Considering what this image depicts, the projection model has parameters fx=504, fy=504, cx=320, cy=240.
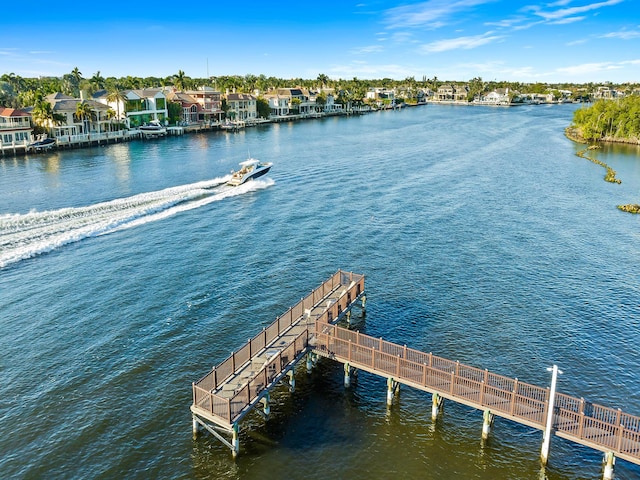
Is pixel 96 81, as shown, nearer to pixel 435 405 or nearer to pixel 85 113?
pixel 85 113

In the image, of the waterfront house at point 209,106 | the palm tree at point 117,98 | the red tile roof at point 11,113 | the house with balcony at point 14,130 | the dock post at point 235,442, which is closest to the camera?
the dock post at point 235,442

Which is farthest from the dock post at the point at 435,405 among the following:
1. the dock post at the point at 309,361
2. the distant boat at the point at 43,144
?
the distant boat at the point at 43,144

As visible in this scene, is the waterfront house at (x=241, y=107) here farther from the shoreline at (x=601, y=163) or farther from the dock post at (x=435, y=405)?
the dock post at (x=435, y=405)

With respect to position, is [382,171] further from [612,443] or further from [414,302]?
[612,443]

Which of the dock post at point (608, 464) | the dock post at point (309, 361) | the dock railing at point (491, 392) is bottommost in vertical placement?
the dock post at point (608, 464)

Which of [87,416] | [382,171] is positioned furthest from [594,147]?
[87,416]

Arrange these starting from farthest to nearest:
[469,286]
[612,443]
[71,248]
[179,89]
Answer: [179,89]
[71,248]
[469,286]
[612,443]

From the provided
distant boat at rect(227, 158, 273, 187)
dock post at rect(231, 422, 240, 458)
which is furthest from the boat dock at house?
distant boat at rect(227, 158, 273, 187)

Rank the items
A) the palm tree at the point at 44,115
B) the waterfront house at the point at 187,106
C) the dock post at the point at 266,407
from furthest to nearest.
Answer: the waterfront house at the point at 187,106 < the palm tree at the point at 44,115 < the dock post at the point at 266,407
